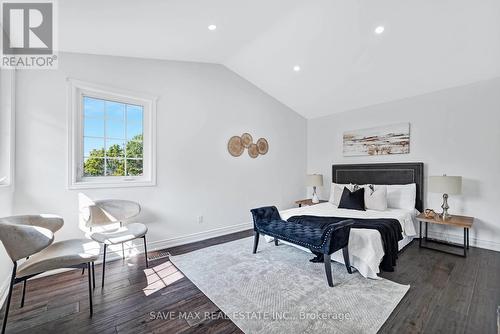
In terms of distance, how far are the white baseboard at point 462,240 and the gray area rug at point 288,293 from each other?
6.59 ft

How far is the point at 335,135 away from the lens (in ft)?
16.0

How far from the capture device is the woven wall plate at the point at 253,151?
4375 millimetres

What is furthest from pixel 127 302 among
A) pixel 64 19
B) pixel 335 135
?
pixel 335 135

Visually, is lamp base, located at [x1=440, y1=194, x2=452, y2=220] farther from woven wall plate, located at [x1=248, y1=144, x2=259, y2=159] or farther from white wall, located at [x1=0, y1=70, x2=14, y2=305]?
white wall, located at [x1=0, y1=70, x2=14, y2=305]

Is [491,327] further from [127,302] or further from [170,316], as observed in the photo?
[127,302]

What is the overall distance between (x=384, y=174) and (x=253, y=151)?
2524 mm

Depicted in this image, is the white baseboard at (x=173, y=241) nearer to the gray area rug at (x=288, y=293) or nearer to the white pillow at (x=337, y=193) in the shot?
the gray area rug at (x=288, y=293)

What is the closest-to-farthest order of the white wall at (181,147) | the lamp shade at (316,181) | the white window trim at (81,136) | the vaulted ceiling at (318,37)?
the vaulted ceiling at (318,37) < the white wall at (181,147) < the white window trim at (81,136) < the lamp shade at (316,181)

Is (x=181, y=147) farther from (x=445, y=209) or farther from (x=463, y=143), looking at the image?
(x=463, y=143)

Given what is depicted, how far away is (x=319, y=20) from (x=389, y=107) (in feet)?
7.47

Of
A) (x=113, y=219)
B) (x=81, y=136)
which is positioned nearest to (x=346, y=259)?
(x=113, y=219)

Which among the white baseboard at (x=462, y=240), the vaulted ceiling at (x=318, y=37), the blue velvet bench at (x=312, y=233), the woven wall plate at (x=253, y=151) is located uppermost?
the vaulted ceiling at (x=318, y=37)

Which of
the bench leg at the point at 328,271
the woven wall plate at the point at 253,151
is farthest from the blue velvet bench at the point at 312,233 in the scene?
the woven wall plate at the point at 253,151

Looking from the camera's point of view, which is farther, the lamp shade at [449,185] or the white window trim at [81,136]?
the lamp shade at [449,185]
